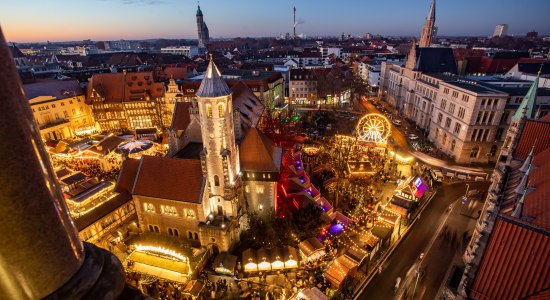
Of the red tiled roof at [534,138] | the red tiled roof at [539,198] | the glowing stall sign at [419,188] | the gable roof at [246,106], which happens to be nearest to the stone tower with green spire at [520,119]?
the red tiled roof at [534,138]

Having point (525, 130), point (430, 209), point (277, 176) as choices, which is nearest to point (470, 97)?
point (525, 130)

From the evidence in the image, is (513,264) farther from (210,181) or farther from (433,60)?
(433,60)

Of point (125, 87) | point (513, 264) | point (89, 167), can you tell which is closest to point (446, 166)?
point (513, 264)

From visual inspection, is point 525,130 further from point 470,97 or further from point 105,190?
point 105,190

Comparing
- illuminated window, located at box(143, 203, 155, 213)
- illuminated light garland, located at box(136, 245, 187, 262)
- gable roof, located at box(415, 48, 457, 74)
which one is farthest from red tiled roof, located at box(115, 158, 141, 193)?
gable roof, located at box(415, 48, 457, 74)

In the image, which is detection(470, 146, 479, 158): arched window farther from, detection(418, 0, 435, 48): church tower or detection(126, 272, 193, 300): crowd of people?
detection(418, 0, 435, 48): church tower

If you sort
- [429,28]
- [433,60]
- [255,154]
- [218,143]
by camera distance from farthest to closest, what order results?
[429,28], [433,60], [255,154], [218,143]

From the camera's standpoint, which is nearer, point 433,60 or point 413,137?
point 413,137
